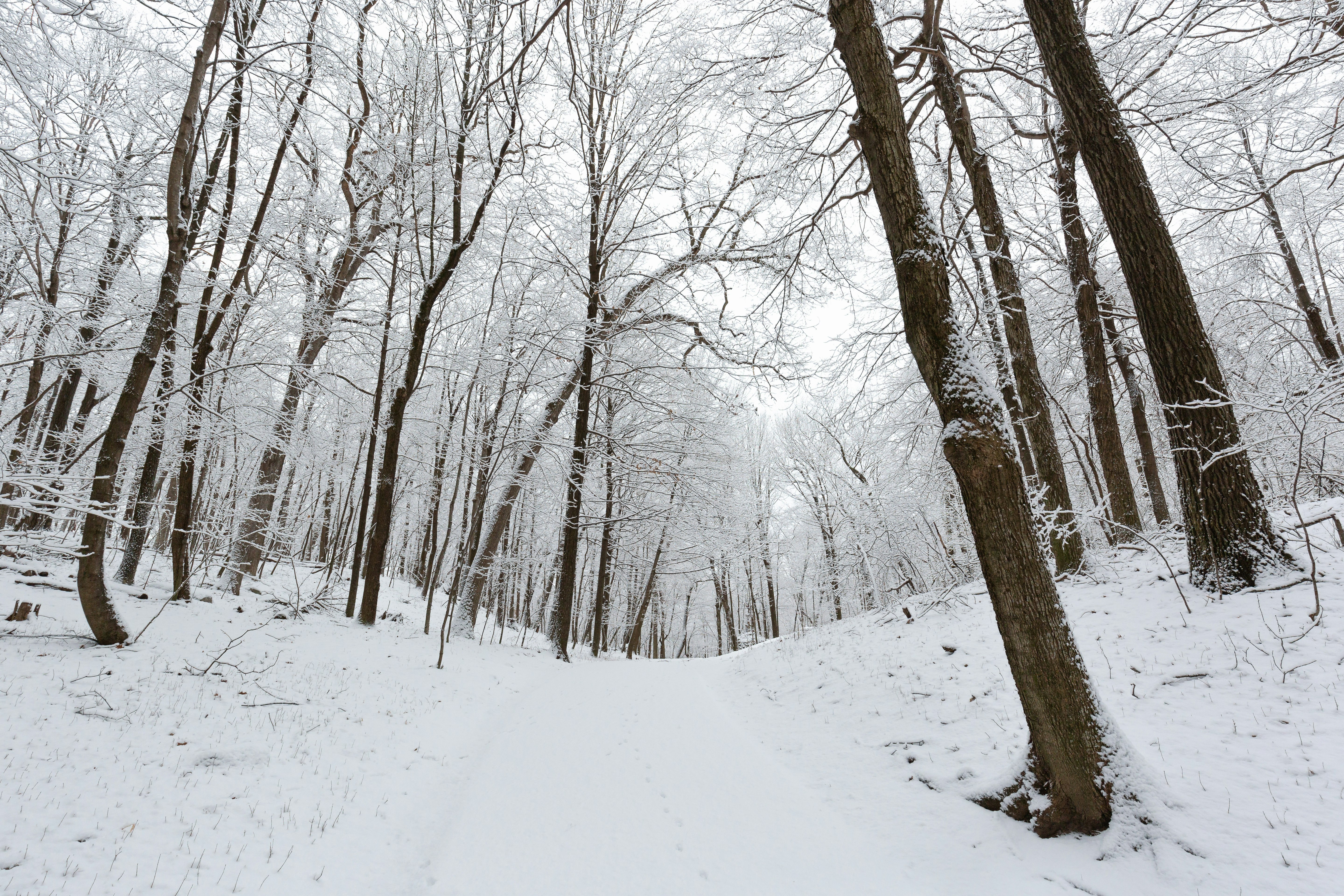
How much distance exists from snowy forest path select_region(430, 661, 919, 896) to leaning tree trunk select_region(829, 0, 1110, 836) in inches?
39.2

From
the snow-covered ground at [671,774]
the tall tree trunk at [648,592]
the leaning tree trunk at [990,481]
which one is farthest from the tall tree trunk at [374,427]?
the leaning tree trunk at [990,481]

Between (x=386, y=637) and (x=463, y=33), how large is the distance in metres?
9.57

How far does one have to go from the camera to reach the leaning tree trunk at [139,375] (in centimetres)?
479

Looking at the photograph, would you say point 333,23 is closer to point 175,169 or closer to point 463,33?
point 463,33

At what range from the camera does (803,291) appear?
650cm

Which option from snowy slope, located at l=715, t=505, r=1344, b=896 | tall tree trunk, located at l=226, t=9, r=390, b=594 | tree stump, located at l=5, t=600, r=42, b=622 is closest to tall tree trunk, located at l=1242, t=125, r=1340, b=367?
snowy slope, located at l=715, t=505, r=1344, b=896

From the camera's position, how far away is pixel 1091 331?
8.14m

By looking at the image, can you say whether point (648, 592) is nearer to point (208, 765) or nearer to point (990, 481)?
point (208, 765)

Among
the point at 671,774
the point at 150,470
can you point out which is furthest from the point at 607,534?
the point at 671,774

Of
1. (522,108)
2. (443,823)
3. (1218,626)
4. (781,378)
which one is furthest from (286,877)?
(522,108)

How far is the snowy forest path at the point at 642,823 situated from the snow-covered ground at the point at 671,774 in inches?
0.8

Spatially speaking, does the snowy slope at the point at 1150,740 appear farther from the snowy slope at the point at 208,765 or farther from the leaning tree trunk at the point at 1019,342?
the snowy slope at the point at 208,765

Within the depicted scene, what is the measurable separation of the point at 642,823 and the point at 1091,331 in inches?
361

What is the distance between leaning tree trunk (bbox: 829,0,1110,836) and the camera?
2.69 meters
